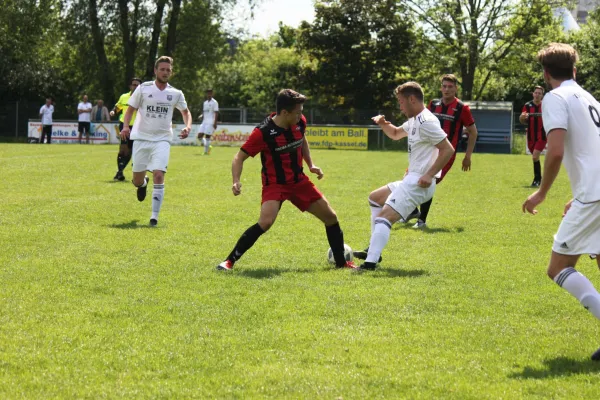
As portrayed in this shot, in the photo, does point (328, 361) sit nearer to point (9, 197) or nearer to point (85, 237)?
point (85, 237)

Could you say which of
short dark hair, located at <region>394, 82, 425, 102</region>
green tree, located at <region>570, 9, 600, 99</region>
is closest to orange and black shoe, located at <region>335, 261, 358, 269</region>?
short dark hair, located at <region>394, 82, 425, 102</region>

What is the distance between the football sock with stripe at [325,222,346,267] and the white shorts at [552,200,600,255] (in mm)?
3190

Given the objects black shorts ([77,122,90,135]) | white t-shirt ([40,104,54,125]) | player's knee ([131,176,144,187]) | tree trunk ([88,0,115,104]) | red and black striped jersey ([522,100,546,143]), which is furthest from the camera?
tree trunk ([88,0,115,104])

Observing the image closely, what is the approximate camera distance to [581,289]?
15.9 ft

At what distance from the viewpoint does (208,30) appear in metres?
46.0

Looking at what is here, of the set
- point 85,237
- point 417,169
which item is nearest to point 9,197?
point 85,237

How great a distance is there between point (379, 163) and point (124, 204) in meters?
13.2

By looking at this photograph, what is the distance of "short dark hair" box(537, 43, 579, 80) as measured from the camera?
4922 mm

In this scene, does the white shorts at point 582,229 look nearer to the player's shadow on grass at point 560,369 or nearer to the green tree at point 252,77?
the player's shadow on grass at point 560,369

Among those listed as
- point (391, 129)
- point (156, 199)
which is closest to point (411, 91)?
point (391, 129)

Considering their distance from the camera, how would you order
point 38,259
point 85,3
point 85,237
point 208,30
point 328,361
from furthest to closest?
point 208,30 < point 85,3 < point 85,237 < point 38,259 < point 328,361

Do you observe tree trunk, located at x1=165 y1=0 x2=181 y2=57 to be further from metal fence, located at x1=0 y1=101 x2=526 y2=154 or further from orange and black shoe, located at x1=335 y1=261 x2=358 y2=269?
orange and black shoe, located at x1=335 y1=261 x2=358 y2=269

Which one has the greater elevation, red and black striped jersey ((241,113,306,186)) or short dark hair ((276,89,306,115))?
short dark hair ((276,89,306,115))

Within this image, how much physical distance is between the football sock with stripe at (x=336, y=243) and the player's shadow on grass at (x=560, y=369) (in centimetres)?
322
